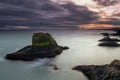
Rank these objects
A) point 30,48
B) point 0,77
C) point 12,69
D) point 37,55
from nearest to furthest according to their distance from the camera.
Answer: point 0,77
point 12,69
point 37,55
point 30,48

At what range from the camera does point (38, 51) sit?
288 ft

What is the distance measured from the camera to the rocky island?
8406cm

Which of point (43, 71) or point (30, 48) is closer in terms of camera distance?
point (43, 71)

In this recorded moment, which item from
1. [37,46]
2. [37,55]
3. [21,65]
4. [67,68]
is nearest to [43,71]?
[67,68]

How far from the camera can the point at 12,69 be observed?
71.5 meters

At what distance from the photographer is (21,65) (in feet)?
245

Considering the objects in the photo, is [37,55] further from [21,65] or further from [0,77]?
[0,77]

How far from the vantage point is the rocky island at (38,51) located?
84.1 metres

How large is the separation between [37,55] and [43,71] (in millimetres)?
19928

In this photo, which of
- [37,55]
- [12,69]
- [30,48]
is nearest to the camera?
[12,69]

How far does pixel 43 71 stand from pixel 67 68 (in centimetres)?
694

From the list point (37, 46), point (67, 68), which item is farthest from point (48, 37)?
point (67, 68)

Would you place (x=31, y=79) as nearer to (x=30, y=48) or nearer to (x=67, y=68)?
(x=67, y=68)

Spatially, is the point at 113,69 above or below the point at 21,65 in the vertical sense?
above
